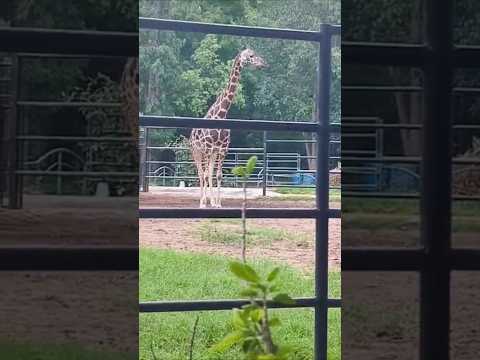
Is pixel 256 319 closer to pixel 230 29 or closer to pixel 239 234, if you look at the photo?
pixel 230 29

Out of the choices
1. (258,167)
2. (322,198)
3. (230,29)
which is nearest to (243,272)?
(322,198)

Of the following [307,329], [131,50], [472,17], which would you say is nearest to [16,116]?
[131,50]

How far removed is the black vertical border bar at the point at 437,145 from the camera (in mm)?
1336

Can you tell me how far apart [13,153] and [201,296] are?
9.71 feet

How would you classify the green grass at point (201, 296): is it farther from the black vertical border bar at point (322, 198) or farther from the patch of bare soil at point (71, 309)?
the patch of bare soil at point (71, 309)

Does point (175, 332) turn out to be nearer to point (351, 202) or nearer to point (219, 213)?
point (219, 213)

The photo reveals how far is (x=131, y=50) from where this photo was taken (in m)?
1.30

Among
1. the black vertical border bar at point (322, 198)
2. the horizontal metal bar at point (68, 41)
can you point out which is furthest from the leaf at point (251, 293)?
the black vertical border bar at point (322, 198)

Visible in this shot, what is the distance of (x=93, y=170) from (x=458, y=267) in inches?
30.1

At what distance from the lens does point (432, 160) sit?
1.35m

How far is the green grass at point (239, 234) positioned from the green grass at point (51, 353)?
8.59 feet

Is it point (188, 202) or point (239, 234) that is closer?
point (188, 202)

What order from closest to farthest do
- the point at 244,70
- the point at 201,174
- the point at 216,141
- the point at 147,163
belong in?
the point at 147,163 → the point at 201,174 → the point at 216,141 → the point at 244,70

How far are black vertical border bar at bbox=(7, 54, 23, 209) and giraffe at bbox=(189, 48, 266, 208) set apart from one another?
1958mm
